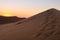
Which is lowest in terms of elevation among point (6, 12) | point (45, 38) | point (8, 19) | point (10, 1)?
point (45, 38)

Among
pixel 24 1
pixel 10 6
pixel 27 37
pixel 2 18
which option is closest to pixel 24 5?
pixel 24 1

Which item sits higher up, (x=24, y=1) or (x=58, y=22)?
(x=24, y=1)

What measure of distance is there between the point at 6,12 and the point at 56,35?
5.27ft

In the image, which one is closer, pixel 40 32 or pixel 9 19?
pixel 40 32

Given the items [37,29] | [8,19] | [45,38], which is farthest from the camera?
[8,19]

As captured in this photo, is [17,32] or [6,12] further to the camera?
[6,12]

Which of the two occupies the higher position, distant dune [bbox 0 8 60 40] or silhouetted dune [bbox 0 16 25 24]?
silhouetted dune [bbox 0 16 25 24]

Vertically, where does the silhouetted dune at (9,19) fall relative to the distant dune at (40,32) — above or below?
above

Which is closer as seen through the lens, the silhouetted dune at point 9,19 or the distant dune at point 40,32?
the distant dune at point 40,32

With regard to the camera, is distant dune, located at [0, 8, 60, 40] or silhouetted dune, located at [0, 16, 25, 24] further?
silhouetted dune, located at [0, 16, 25, 24]

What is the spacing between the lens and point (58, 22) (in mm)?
1529

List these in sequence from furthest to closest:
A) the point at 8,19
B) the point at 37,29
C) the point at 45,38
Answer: the point at 8,19
the point at 37,29
the point at 45,38

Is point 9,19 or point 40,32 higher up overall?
point 9,19

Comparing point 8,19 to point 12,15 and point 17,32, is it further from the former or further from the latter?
point 17,32
